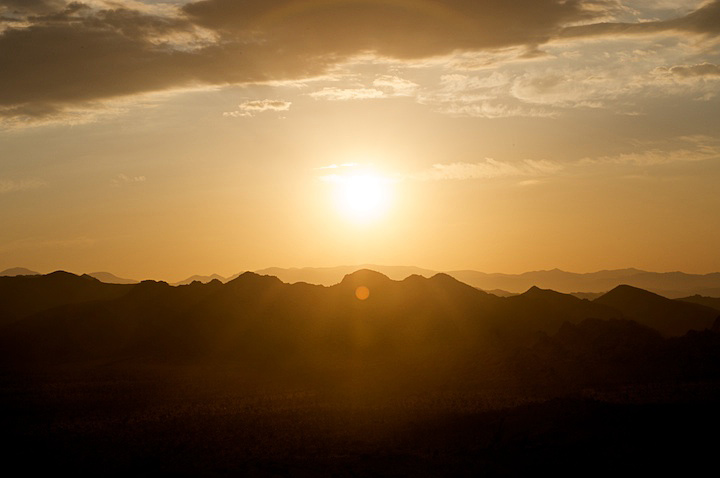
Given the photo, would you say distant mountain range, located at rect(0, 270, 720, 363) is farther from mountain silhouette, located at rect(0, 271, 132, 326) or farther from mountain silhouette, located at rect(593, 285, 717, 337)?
mountain silhouette, located at rect(0, 271, 132, 326)

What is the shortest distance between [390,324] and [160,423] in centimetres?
4201

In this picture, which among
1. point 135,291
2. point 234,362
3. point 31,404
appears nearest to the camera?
point 31,404

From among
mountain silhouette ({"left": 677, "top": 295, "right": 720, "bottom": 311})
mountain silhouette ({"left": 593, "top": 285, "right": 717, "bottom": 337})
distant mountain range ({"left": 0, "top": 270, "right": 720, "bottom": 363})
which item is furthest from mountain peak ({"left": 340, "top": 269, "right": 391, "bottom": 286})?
mountain silhouette ({"left": 677, "top": 295, "right": 720, "bottom": 311})

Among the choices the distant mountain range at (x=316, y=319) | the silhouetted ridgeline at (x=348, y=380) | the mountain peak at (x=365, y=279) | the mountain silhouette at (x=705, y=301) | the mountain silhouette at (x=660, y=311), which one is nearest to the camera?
the silhouetted ridgeline at (x=348, y=380)

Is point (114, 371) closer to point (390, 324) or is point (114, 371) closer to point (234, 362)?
point (234, 362)

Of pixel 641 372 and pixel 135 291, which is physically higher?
pixel 135 291

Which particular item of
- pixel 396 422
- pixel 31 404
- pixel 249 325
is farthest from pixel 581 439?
pixel 249 325

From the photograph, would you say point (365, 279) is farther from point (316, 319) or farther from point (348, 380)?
point (348, 380)

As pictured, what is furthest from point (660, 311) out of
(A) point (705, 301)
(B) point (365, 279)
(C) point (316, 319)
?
(C) point (316, 319)

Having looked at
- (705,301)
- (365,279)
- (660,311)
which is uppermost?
(365,279)

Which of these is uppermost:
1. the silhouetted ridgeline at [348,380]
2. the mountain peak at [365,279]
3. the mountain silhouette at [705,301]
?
the mountain peak at [365,279]

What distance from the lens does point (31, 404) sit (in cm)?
4328

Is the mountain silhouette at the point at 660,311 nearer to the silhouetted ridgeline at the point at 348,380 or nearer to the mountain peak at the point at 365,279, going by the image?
the silhouetted ridgeline at the point at 348,380

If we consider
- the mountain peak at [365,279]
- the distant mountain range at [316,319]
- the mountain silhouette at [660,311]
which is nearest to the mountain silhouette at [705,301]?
the mountain silhouette at [660,311]
